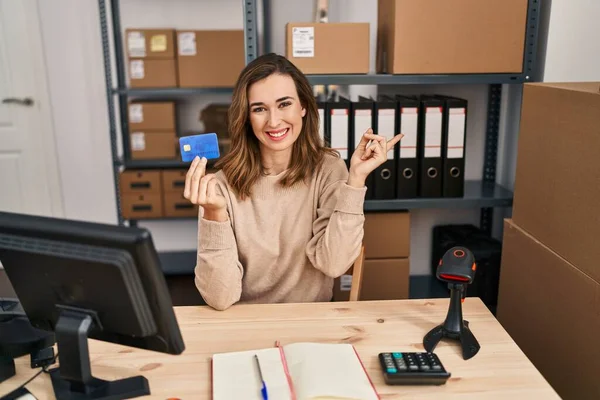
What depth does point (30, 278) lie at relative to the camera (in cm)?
94

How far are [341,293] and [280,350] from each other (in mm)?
1258

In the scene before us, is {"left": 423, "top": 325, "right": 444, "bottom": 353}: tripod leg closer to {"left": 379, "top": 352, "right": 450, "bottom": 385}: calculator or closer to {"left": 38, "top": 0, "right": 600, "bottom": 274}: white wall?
{"left": 379, "top": 352, "right": 450, "bottom": 385}: calculator

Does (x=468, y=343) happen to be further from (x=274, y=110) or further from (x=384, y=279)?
(x=384, y=279)

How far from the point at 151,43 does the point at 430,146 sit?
60.4 inches

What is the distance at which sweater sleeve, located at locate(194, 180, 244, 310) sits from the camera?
1.33m

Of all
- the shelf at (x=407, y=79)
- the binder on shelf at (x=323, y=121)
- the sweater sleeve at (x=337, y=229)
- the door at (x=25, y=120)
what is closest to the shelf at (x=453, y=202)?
the binder on shelf at (x=323, y=121)

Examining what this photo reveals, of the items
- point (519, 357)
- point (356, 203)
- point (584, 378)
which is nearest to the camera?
point (519, 357)

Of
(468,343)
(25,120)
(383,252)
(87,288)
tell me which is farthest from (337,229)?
(25,120)

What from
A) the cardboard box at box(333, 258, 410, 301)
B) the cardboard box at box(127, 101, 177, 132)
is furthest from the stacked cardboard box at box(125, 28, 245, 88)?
the cardboard box at box(333, 258, 410, 301)

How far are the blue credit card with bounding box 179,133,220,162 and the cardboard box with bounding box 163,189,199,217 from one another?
178 cm

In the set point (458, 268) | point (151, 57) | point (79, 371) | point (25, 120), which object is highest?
point (151, 57)

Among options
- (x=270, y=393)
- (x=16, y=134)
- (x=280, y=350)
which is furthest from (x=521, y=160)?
(x=16, y=134)

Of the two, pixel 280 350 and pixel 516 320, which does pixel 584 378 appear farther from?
pixel 280 350

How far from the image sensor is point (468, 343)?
1.11m
